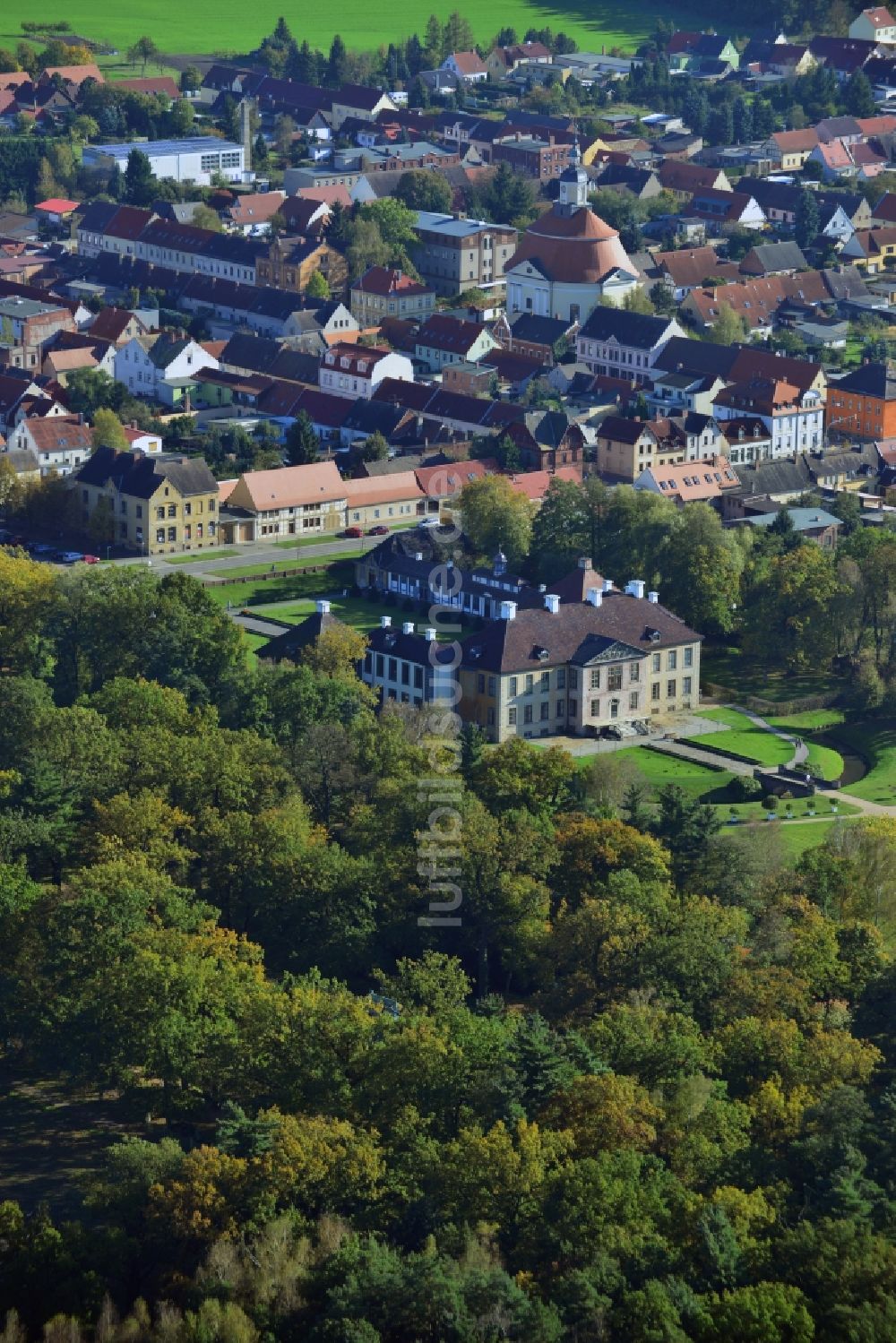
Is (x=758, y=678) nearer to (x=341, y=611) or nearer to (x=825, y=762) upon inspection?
(x=825, y=762)

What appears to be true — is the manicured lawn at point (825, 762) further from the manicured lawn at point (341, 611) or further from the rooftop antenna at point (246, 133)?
the rooftop antenna at point (246, 133)

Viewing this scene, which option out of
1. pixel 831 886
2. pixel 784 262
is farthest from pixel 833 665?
pixel 784 262

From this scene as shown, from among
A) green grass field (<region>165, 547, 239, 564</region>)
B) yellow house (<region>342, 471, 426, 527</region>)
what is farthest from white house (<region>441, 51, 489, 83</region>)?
green grass field (<region>165, 547, 239, 564</region>)

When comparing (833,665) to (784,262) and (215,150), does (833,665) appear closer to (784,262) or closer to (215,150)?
(784,262)

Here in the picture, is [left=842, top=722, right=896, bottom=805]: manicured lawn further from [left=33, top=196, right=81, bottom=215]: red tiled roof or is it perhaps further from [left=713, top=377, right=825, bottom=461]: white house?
[left=33, top=196, right=81, bottom=215]: red tiled roof

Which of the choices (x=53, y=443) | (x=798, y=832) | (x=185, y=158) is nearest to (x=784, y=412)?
(x=53, y=443)

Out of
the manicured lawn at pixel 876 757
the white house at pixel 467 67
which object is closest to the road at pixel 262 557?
the manicured lawn at pixel 876 757
